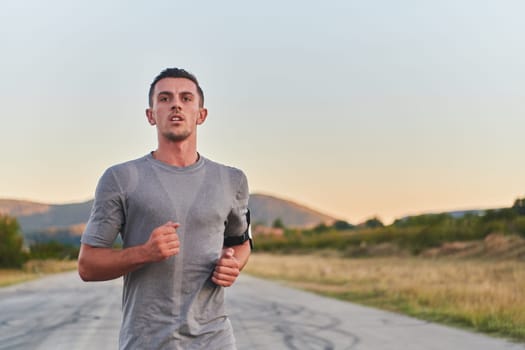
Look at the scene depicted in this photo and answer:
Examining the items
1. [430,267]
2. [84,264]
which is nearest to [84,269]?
[84,264]

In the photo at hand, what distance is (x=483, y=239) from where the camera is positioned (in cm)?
6831

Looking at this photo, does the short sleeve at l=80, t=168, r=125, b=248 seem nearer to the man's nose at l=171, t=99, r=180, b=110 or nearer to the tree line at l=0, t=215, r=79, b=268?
the man's nose at l=171, t=99, r=180, b=110

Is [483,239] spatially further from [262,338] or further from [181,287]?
[181,287]

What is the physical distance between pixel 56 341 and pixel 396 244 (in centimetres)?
7445

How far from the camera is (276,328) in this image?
47.0 ft

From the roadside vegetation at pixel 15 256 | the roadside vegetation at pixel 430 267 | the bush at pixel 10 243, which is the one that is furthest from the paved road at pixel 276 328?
the bush at pixel 10 243

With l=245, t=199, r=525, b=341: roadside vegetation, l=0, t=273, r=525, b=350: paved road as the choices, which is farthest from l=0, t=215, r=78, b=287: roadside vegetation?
l=0, t=273, r=525, b=350: paved road

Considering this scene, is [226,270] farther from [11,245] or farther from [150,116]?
[11,245]

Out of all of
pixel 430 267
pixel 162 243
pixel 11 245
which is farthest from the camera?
pixel 11 245

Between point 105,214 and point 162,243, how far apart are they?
0.36 meters

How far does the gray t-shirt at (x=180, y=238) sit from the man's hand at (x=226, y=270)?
6cm

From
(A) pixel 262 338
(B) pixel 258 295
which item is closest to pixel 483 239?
(B) pixel 258 295

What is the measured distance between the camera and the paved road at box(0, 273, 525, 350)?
12047 mm

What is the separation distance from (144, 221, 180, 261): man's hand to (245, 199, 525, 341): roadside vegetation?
10.3m
